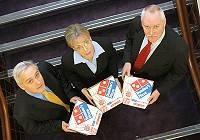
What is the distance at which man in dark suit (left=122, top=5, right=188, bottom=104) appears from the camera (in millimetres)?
3321

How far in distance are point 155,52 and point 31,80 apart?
3.72 feet

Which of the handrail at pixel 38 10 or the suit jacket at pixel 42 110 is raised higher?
the handrail at pixel 38 10

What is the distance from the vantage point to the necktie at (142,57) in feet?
11.9

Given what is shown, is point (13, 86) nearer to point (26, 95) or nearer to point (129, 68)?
point (26, 95)

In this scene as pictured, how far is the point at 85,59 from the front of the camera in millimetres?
3727

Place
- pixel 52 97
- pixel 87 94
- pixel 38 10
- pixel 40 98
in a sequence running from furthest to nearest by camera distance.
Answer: pixel 38 10 → pixel 87 94 → pixel 52 97 → pixel 40 98

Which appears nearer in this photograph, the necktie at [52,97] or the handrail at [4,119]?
the necktie at [52,97]

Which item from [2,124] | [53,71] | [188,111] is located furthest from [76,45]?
[188,111]

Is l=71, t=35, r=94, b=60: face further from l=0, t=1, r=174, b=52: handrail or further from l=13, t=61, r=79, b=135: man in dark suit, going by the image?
l=0, t=1, r=174, b=52: handrail

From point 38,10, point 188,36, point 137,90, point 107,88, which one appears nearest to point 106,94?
point 107,88

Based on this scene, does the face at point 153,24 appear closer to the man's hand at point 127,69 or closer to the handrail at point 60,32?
the man's hand at point 127,69

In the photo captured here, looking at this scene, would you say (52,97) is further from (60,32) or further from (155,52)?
(60,32)

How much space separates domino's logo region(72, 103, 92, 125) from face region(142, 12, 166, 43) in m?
0.90

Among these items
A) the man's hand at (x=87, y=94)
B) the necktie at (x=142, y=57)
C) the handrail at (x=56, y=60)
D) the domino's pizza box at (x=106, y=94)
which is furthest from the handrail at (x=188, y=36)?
the man's hand at (x=87, y=94)
